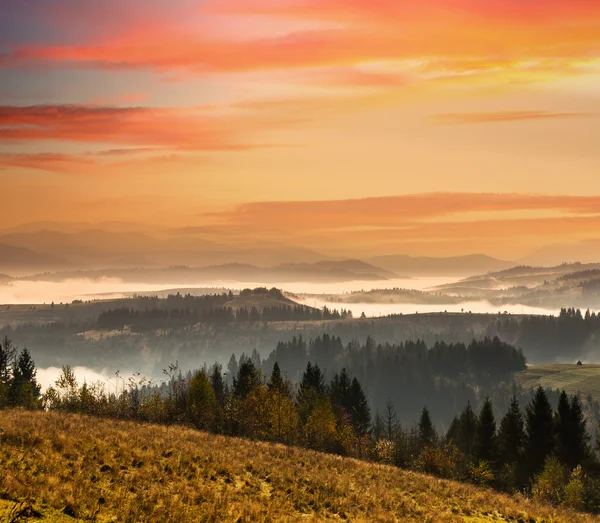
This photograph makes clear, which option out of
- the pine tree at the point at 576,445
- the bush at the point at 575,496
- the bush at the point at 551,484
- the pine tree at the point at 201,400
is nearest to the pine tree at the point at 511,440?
the pine tree at the point at 576,445

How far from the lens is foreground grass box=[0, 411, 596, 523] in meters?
33.5


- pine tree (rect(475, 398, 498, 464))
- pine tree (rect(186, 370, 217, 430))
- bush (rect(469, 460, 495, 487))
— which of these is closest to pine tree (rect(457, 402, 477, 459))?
pine tree (rect(475, 398, 498, 464))

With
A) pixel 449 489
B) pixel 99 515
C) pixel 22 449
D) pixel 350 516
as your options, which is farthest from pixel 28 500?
pixel 449 489

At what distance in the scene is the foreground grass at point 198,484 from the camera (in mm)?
33469

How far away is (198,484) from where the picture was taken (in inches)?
1683

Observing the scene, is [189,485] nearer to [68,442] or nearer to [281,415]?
[68,442]

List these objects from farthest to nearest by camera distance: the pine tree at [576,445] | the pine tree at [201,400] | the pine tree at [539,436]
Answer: the pine tree at [201,400] → the pine tree at [539,436] → the pine tree at [576,445]

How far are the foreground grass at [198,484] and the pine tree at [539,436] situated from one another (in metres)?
66.4

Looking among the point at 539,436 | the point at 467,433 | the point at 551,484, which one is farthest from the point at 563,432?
the point at 467,433

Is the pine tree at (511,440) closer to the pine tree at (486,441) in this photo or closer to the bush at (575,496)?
the pine tree at (486,441)

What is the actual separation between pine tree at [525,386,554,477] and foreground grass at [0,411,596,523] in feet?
218

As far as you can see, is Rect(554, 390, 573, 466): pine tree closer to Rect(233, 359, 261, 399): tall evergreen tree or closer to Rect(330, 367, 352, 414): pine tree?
Rect(330, 367, 352, 414): pine tree

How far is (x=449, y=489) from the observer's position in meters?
57.5

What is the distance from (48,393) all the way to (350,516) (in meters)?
113
